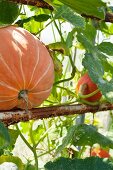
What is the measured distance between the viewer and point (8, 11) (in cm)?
126

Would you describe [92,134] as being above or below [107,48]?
below

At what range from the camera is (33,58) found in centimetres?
98

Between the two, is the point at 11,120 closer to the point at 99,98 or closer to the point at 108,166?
the point at 108,166

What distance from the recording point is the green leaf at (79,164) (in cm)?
92

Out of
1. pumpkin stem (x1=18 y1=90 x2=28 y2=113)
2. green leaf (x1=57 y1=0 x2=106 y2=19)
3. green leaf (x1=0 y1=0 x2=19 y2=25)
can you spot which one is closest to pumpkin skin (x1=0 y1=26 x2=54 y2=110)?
pumpkin stem (x1=18 y1=90 x2=28 y2=113)

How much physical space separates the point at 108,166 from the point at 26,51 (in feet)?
0.96

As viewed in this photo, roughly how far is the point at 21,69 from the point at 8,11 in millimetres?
348

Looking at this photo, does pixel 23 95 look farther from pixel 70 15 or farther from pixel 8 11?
pixel 8 11

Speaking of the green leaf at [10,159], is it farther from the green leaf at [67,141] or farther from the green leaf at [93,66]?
the green leaf at [93,66]

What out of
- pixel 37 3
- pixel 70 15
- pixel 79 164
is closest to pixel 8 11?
pixel 37 3

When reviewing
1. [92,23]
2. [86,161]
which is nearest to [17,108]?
[86,161]

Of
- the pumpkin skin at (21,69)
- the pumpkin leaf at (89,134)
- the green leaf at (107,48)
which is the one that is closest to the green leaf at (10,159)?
the pumpkin leaf at (89,134)

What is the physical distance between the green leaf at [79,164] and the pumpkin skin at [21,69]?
0.48 feet

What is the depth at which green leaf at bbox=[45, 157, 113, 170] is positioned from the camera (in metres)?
0.92
